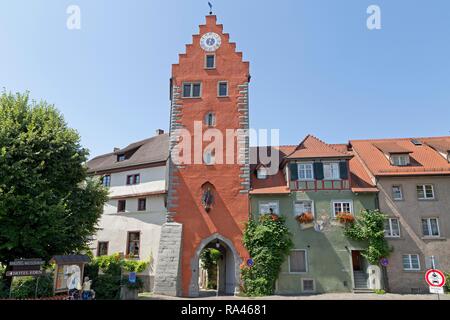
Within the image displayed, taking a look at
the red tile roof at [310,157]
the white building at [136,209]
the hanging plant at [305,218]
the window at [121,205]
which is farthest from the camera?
the window at [121,205]

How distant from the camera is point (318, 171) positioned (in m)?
24.9

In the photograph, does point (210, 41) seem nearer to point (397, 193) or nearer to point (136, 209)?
point (136, 209)

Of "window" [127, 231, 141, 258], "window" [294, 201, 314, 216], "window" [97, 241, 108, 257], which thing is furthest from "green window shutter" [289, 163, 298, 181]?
"window" [97, 241, 108, 257]

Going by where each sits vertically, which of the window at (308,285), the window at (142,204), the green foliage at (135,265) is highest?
the window at (142,204)

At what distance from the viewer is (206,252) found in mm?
33125

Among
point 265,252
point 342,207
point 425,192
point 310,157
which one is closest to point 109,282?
point 265,252

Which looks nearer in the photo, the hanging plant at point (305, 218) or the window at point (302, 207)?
the hanging plant at point (305, 218)

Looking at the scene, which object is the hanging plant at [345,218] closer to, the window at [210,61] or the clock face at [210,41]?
the window at [210,61]

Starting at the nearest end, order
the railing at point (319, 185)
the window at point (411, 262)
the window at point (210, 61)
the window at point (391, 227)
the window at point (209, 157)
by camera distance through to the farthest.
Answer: the window at point (411, 262) → the window at point (391, 227) → the railing at point (319, 185) → the window at point (209, 157) → the window at point (210, 61)

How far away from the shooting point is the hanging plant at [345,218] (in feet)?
76.8

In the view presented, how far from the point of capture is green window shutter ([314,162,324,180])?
976 inches

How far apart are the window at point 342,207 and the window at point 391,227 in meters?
2.55

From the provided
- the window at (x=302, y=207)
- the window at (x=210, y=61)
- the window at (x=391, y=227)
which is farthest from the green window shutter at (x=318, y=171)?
the window at (x=210, y=61)
